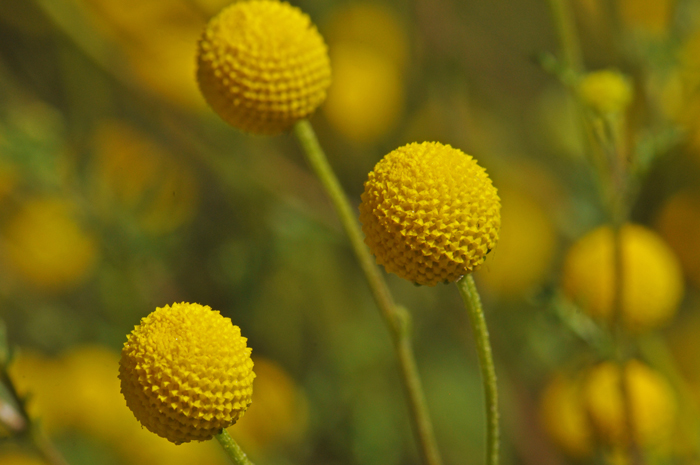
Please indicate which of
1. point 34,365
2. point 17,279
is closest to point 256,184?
point 34,365

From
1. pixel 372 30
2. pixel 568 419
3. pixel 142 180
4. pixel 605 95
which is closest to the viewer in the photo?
Answer: pixel 605 95

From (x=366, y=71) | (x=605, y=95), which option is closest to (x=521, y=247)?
(x=366, y=71)

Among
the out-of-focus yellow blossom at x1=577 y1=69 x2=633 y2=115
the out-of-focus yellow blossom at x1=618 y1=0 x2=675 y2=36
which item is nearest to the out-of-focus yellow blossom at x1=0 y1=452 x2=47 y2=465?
the out-of-focus yellow blossom at x1=577 y1=69 x2=633 y2=115

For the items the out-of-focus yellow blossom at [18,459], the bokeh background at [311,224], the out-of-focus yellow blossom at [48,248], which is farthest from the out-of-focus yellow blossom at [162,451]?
the out-of-focus yellow blossom at [48,248]

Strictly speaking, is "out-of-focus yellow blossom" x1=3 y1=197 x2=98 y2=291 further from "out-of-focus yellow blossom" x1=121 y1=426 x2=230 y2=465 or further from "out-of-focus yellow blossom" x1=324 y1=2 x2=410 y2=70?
"out-of-focus yellow blossom" x1=324 y1=2 x2=410 y2=70

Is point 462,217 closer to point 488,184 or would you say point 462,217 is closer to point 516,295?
point 488,184

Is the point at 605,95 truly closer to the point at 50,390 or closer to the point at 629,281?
the point at 629,281
